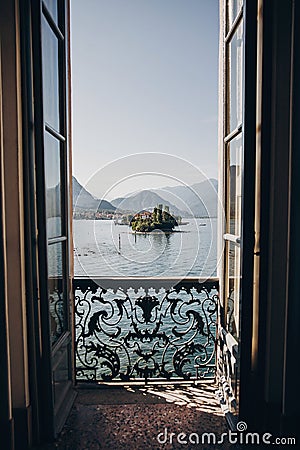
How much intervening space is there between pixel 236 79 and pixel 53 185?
116cm

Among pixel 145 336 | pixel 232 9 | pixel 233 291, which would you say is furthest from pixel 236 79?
pixel 145 336

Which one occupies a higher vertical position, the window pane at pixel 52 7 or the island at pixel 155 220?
the window pane at pixel 52 7

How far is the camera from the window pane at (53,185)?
2.06 metres

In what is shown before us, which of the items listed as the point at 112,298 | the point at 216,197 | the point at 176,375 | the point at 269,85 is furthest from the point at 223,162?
the point at 176,375

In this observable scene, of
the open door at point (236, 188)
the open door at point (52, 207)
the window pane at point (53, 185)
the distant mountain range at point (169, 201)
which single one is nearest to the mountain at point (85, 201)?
the distant mountain range at point (169, 201)

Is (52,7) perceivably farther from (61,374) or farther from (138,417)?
(138,417)

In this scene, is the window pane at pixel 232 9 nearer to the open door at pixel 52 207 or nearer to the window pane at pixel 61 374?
the open door at pixel 52 207

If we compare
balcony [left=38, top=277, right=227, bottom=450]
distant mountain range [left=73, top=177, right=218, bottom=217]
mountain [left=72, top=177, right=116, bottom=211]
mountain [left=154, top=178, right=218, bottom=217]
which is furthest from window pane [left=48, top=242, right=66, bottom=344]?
mountain [left=154, top=178, right=218, bottom=217]

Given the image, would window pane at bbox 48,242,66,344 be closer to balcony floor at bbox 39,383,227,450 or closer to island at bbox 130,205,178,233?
balcony floor at bbox 39,383,227,450

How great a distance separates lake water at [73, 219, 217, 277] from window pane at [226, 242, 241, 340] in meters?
0.30

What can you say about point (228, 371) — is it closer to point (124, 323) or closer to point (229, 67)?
point (124, 323)

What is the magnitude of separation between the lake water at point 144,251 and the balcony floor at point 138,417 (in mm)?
736

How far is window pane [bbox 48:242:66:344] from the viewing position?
→ 2.11 metres

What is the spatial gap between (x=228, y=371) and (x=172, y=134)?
212 cm
